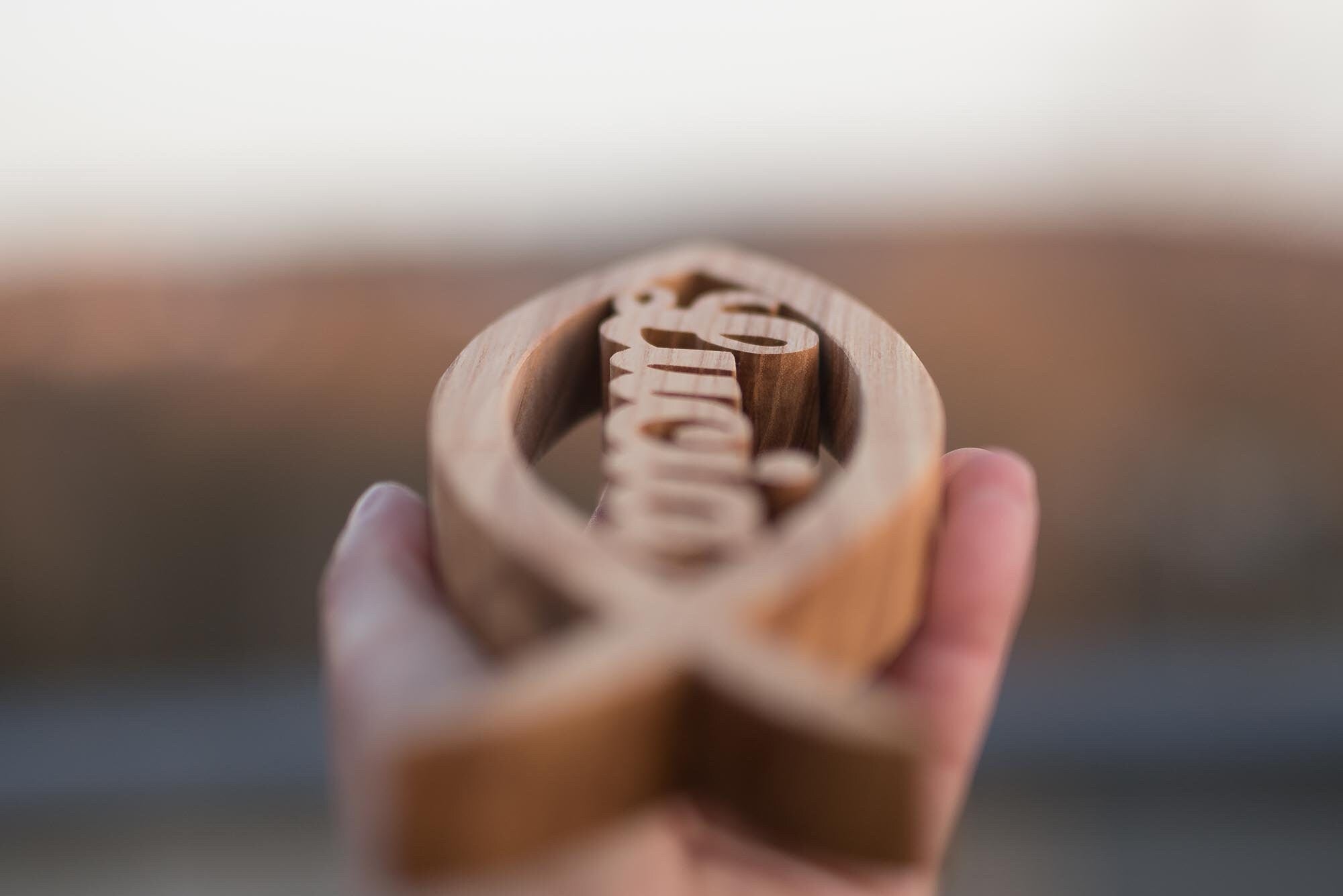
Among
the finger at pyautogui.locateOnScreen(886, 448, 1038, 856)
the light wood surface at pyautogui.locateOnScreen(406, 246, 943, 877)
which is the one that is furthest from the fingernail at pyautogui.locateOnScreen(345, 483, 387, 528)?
the finger at pyautogui.locateOnScreen(886, 448, 1038, 856)

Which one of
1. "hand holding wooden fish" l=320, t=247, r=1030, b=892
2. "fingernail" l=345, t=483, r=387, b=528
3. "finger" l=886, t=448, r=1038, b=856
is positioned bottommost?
"finger" l=886, t=448, r=1038, b=856

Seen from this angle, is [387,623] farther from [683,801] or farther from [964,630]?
[964,630]

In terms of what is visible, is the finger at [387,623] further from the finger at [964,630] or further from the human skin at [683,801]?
the finger at [964,630]

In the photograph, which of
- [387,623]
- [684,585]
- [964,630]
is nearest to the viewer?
[684,585]

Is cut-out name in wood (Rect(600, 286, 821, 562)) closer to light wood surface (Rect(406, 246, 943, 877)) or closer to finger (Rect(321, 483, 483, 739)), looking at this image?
light wood surface (Rect(406, 246, 943, 877))

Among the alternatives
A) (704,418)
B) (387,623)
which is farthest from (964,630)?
(387,623)

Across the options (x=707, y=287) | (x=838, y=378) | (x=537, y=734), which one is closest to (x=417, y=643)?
(x=537, y=734)

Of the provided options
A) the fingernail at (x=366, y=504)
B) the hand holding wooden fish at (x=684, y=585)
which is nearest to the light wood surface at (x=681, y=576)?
the hand holding wooden fish at (x=684, y=585)
